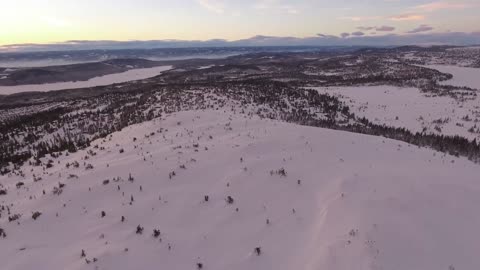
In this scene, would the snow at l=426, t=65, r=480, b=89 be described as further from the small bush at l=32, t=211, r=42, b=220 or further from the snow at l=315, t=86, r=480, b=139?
the small bush at l=32, t=211, r=42, b=220

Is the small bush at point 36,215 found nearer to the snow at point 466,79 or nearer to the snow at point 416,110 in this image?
the snow at point 416,110

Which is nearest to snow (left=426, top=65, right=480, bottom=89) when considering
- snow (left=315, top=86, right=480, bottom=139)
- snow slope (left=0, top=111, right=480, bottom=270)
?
snow (left=315, top=86, right=480, bottom=139)

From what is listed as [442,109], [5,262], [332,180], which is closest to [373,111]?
[442,109]

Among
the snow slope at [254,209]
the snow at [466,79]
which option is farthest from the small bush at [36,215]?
the snow at [466,79]

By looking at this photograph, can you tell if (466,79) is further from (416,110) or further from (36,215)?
(36,215)

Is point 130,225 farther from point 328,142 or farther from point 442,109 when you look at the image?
point 442,109

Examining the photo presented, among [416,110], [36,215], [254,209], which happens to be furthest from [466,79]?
[36,215]
